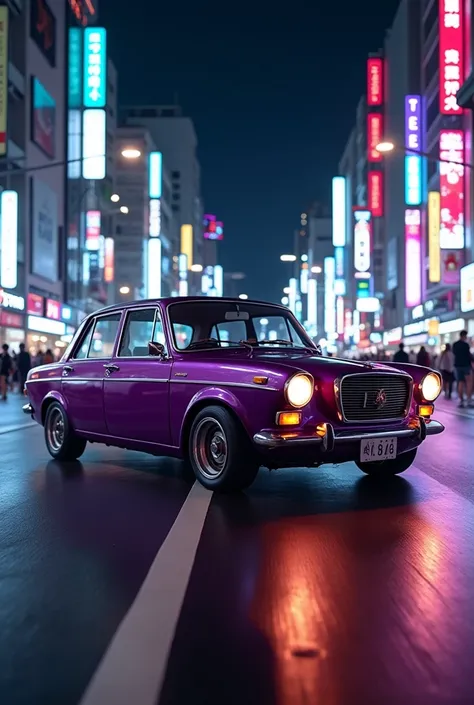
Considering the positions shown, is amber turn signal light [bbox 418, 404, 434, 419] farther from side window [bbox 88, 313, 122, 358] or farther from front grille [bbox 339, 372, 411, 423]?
side window [bbox 88, 313, 122, 358]

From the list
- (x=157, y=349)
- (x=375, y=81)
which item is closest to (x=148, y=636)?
(x=157, y=349)

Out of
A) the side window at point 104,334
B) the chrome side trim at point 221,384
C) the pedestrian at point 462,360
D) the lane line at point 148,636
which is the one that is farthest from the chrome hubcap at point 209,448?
the pedestrian at point 462,360

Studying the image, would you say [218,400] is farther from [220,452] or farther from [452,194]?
[452,194]

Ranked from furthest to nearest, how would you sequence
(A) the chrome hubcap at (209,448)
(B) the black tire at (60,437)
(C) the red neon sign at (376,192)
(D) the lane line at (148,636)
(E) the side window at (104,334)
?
(C) the red neon sign at (376,192) < (B) the black tire at (60,437) < (E) the side window at (104,334) < (A) the chrome hubcap at (209,448) < (D) the lane line at (148,636)

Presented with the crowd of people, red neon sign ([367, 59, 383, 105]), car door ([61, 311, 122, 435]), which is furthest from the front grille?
red neon sign ([367, 59, 383, 105])

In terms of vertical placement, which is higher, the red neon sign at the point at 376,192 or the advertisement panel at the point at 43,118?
the red neon sign at the point at 376,192

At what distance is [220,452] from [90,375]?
2.12m

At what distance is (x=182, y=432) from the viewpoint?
6395 mm

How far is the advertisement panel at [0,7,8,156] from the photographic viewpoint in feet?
99.9

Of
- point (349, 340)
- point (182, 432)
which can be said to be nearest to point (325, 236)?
point (349, 340)

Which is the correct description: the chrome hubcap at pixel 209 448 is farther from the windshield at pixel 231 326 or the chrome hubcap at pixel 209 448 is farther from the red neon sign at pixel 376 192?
the red neon sign at pixel 376 192

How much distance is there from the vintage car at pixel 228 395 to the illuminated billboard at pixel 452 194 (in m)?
31.7

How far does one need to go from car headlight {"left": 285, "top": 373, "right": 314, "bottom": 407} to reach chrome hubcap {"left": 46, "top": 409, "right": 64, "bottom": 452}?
11.4 feet

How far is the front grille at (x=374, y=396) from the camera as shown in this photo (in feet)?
19.5
